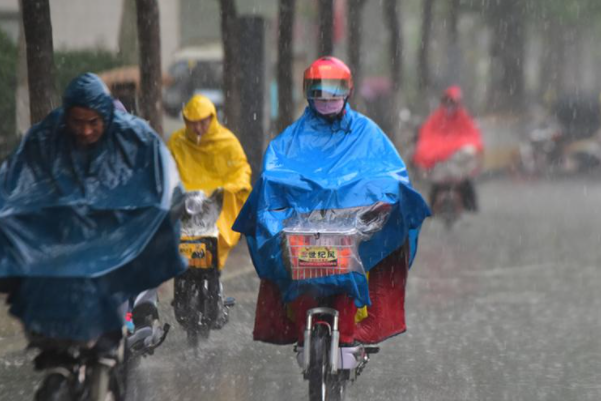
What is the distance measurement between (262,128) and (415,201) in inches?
386

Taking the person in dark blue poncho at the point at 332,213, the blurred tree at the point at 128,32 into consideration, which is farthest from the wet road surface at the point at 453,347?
the blurred tree at the point at 128,32

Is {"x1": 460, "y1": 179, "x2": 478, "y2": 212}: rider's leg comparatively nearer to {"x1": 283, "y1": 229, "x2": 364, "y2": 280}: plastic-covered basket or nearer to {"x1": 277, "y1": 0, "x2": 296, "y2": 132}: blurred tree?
{"x1": 277, "y1": 0, "x2": 296, "y2": 132}: blurred tree

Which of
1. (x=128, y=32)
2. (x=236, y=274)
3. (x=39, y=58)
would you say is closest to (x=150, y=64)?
(x=236, y=274)

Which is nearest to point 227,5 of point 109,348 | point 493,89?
point 109,348

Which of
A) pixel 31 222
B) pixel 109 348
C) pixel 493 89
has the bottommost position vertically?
pixel 493 89

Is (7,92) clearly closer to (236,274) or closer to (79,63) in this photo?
(79,63)

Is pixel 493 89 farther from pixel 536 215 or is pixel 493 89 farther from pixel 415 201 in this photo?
pixel 415 201

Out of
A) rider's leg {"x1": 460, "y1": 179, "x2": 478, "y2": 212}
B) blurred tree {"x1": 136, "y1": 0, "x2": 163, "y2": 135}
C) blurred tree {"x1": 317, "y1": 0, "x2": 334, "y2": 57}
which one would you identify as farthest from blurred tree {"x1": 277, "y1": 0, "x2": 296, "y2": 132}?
blurred tree {"x1": 136, "y1": 0, "x2": 163, "y2": 135}

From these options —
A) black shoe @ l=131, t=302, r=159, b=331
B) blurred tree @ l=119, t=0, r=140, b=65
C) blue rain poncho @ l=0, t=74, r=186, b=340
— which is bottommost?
blurred tree @ l=119, t=0, r=140, b=65

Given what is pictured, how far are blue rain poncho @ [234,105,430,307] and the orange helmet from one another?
129 millimetres

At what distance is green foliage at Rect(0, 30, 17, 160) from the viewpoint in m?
17.2

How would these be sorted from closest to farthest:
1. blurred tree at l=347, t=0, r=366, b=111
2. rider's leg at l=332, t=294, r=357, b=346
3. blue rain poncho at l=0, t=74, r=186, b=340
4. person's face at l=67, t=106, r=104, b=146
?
blue rain poncho at l=0, t=74, r=186, b=340 < person's face at l=67, t=106, r=104, b=146 < rider's leg at l=332, t=294, r=357, b=346 < blurred tree at l=347, t=0, r=366, b=111

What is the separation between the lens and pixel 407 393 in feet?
26.0

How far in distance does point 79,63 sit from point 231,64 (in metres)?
5.11
